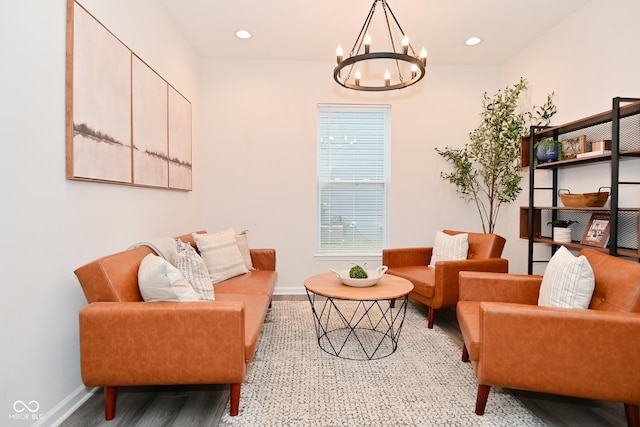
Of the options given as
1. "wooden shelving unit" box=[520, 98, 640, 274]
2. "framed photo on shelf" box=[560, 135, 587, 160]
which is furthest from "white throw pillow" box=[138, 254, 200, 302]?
"framed photo on shelf" box=[560, 135, 587, 160]

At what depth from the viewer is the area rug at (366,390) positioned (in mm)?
1851

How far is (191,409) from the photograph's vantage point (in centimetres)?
192

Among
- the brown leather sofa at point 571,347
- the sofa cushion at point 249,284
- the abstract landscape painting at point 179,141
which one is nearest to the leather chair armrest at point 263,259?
the sofa cushion at point 249,284

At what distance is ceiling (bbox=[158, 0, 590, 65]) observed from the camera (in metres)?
3.07

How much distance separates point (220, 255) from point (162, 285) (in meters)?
1.23

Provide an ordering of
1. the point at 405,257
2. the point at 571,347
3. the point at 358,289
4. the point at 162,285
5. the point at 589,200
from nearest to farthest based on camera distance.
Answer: the point at 571,347 < the point at 162,285 < the point at 358,289 < the point at 589,200 < the point at 405,257

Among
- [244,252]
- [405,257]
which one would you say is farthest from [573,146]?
[244,252]

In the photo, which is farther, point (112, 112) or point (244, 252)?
point (244, 252)

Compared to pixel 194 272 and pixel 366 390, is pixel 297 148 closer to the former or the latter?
pixel 194 272

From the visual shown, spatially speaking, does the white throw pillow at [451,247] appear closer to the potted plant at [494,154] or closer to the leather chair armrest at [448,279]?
the leather chair armrest at [448,279]

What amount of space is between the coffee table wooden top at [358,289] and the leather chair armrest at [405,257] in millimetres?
879

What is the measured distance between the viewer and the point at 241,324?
5.74ft

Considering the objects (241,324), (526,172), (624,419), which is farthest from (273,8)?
(624,419)

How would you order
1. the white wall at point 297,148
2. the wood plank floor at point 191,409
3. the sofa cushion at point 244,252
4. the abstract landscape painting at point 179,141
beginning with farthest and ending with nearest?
the white wall at point 297,148
the sofa cushion at point 244,252
the abstract landscape painting at point 179,141
the wood plank floor at point 191,409
